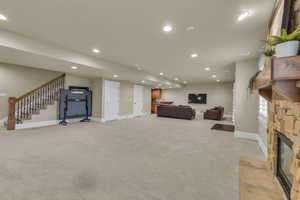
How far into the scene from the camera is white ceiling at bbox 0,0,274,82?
206 centimetres

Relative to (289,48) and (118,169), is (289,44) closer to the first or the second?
(289,48)

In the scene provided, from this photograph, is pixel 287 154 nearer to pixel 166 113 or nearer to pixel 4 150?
pixel 4 150

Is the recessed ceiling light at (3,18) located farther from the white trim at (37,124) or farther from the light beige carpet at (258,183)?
the light beige carpet at (258,183)

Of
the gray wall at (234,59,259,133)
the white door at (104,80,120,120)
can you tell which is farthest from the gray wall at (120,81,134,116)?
the gray wall at (234,59,259,133)

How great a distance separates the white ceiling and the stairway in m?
3.24

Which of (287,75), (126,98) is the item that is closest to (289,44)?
(287,75)

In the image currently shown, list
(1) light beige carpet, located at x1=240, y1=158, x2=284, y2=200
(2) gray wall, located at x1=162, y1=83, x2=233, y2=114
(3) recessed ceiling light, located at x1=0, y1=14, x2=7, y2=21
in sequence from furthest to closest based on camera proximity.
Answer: (2) gray wall, located at x1=162, y1=83, x2=233, y2=114 < (3) recessed ceiling light, located at x1=0, y1=14, x2=7, y2=21 < (1) light beige carpet, located at x1=240, y1=158, x2=284, y2=200

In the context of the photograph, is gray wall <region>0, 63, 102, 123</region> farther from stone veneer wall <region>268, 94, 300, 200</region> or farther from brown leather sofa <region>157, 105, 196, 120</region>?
stone veneer wall <region>268, 94, 300, 200</region>

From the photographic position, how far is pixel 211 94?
1120 cm

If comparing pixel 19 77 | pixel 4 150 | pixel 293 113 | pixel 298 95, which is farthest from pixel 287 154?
pixel 19 77

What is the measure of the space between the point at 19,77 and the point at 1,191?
224 inches

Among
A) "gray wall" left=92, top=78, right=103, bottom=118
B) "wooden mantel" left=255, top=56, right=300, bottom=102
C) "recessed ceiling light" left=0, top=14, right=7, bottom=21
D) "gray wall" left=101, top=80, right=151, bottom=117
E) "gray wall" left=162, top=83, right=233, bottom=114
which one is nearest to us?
"wooden mantel" left=255, top=56, right=300, bottom=102

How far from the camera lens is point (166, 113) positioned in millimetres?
9195

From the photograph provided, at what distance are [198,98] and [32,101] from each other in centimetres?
1085
